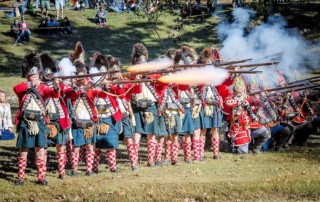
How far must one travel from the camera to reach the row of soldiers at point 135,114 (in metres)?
10.8

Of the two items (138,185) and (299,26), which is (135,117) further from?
(299,26)

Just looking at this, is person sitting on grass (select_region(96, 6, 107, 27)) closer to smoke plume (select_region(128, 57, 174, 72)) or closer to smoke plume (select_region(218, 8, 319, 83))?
smoke plume (select_region(218, 8, 319, 83))

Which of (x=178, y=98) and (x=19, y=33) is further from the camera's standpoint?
(x=19, y=33)

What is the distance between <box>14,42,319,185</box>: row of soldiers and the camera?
35.6 feet

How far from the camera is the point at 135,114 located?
41.6ft

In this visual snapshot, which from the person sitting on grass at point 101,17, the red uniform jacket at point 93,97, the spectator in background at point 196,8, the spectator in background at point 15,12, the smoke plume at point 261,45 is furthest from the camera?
the person sitting on grass at point 101,17

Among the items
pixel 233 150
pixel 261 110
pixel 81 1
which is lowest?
pixel 233 150

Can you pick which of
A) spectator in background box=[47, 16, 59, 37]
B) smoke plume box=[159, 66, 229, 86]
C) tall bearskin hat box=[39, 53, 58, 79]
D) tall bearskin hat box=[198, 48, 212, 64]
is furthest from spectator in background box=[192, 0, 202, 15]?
tall bearskin hat box=[39, 53, 58, 79]

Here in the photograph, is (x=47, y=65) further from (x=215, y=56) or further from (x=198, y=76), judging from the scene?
(x=215, y=56)

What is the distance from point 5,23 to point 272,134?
28.6 meters

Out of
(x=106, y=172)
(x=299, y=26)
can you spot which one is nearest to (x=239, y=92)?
(x=106, y=172)

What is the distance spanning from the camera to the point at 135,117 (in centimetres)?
1264

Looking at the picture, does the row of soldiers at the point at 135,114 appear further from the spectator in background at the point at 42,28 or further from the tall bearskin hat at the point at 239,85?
the spectator in background at the point at 42,28

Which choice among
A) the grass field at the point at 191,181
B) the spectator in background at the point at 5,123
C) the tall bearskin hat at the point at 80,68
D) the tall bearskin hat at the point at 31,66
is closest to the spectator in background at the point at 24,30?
the spectator in background at the point at 5,123
